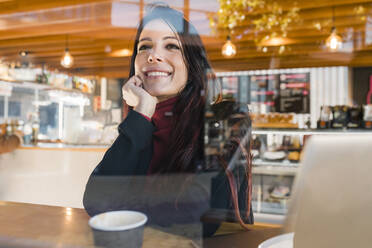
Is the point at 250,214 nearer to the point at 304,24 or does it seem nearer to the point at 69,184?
the point at 69,184

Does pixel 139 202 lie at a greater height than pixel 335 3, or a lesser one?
lesser

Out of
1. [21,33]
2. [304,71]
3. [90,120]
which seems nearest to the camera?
[90,120]

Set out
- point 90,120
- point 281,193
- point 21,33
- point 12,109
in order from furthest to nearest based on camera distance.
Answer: point 281,193 < point 21,33 < point 12,109 < point 90,120

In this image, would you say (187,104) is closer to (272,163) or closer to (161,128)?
(161,128)

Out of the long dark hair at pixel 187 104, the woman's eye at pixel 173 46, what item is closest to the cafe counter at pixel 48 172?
the long dark hair at pixel 187 104

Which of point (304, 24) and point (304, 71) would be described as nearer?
point (304, 24)

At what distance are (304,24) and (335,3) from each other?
0.47 meters

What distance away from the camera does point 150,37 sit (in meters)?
1.63

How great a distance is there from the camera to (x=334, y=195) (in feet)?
1.64

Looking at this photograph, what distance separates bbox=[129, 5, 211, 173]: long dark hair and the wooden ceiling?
199mm

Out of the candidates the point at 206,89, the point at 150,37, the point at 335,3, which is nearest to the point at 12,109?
the point at 150,37

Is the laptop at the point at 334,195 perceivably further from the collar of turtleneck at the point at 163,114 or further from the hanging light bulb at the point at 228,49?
the hanging light bulb at the point at 228,49

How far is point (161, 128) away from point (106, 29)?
4.20 feet

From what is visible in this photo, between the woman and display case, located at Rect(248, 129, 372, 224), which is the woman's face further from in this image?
display case, located at Rect(248, 129, 372, 224)
